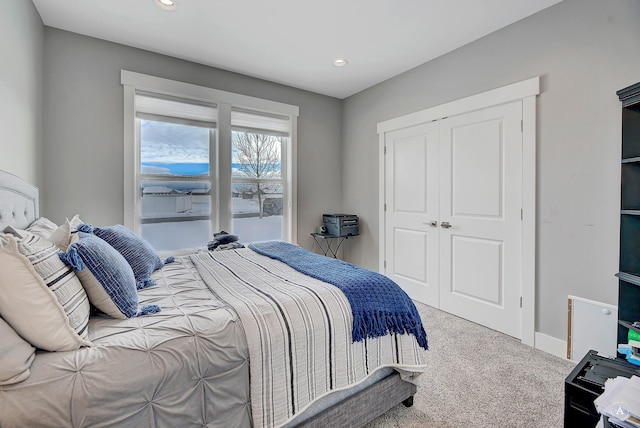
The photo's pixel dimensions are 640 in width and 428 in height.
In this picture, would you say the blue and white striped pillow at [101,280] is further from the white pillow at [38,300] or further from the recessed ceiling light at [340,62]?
the recessed ceiling light at [340,62]

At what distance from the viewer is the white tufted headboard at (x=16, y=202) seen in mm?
1457

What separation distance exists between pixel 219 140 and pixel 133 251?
1.97 meters

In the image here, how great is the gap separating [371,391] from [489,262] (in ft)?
6.32

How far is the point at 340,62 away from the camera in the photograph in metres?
3.25

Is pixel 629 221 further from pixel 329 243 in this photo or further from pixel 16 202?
pixel 16 202

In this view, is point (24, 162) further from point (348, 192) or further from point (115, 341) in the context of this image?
point (348, 192)

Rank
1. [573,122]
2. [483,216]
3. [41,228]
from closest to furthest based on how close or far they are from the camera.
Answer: [41,228]
[573,122]
[483,216]

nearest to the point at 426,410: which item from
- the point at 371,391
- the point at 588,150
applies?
the point at 371,391

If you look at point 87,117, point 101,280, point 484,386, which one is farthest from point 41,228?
point 484,386

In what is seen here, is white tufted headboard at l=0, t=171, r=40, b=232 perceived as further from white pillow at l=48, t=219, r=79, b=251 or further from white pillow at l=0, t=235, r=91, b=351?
white pillow at l=0, t=235, r=91, b=351

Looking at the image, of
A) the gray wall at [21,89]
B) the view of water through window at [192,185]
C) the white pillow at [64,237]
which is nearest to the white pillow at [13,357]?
the white pillow at [64,237]

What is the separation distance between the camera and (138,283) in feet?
5.49

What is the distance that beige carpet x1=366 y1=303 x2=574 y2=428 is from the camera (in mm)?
1632

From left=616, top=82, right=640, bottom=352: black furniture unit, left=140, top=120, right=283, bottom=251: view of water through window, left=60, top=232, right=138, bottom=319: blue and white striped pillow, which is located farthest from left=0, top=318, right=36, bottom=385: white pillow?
left=616, top=82, right=640, bottom=352: black furniture unit
